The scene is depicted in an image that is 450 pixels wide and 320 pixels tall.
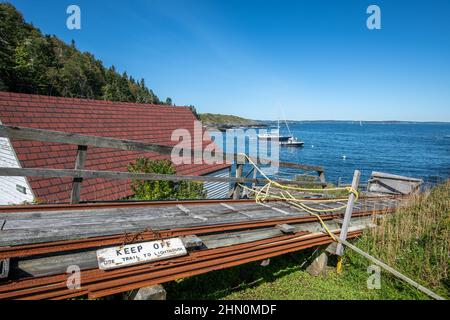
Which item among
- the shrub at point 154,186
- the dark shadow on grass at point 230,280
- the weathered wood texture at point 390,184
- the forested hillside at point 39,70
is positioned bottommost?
the weathered wood texture at point 390,184

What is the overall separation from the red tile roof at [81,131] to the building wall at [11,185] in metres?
0.72

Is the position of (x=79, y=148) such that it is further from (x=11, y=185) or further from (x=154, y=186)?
(x=11, y=185)

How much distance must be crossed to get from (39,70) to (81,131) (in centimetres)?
7097

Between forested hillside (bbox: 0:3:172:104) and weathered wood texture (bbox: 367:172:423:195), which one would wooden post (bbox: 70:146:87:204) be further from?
forested hillside (bbox: 0:3:172:104)

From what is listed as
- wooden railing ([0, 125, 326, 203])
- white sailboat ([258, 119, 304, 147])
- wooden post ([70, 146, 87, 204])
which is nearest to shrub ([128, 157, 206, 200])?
wooden railing ([0, 125, 326, 203])

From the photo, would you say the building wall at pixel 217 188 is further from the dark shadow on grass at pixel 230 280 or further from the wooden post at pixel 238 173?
the dark shadow on grass at pixel 230 280

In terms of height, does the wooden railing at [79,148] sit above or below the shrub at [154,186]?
above

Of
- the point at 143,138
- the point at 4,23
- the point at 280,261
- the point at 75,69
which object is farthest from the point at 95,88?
the point at 280,261

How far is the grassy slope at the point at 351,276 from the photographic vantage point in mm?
4079

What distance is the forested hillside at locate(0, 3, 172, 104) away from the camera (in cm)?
5600

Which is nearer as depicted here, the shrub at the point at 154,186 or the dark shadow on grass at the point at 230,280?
the dark shadow on grass at the point at 230,280

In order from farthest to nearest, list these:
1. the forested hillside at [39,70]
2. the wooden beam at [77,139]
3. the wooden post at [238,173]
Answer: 1. the forested hillside at [39,70]
2. the wooden post at [238,173]
3. the wooden beam at [77,139]

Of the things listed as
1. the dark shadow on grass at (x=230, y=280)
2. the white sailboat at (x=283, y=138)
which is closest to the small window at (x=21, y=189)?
the dark shadow on grass at (x=230, y=280)
